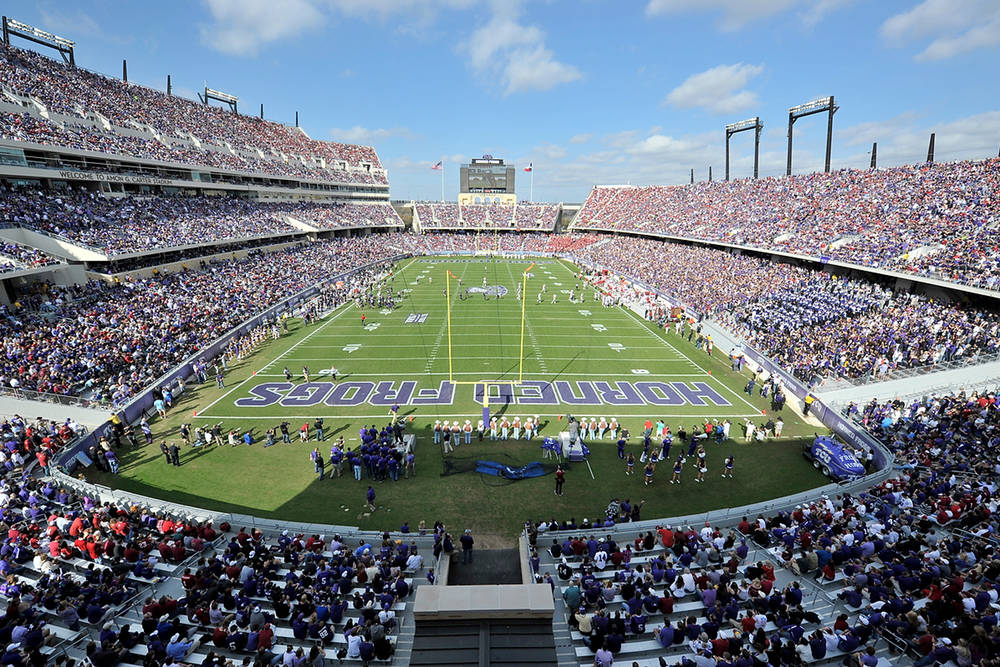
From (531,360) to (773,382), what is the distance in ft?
38.4

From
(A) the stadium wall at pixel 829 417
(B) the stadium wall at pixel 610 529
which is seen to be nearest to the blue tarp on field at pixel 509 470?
(B) the stadium wall at pixel 610 529

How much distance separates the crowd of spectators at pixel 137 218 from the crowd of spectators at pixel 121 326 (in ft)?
9.10

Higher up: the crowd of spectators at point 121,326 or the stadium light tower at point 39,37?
the stadium light tower at point 39,37

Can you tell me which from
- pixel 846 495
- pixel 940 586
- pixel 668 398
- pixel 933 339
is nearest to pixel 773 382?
pixel 668 398

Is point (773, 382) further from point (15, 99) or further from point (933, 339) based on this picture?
point (15, 99)

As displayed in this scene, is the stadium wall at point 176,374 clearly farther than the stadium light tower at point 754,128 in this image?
No

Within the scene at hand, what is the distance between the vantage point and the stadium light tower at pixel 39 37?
4230 cm

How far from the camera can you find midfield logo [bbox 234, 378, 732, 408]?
2075cm

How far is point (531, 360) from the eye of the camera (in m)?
26.3

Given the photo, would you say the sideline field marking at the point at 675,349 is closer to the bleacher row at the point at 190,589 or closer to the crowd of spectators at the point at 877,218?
the crowd of spectators at the point at 877,218

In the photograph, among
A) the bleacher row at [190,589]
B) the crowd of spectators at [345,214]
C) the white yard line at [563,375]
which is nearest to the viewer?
the bleacher row at [190,589]

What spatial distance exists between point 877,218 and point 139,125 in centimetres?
6027

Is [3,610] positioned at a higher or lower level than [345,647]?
higher

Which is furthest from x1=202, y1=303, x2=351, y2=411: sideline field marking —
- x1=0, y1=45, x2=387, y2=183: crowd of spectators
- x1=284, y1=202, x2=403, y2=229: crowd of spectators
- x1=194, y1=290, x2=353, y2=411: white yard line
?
x1=284, y1=202, x2=403, y2=229: crowd of spectators
